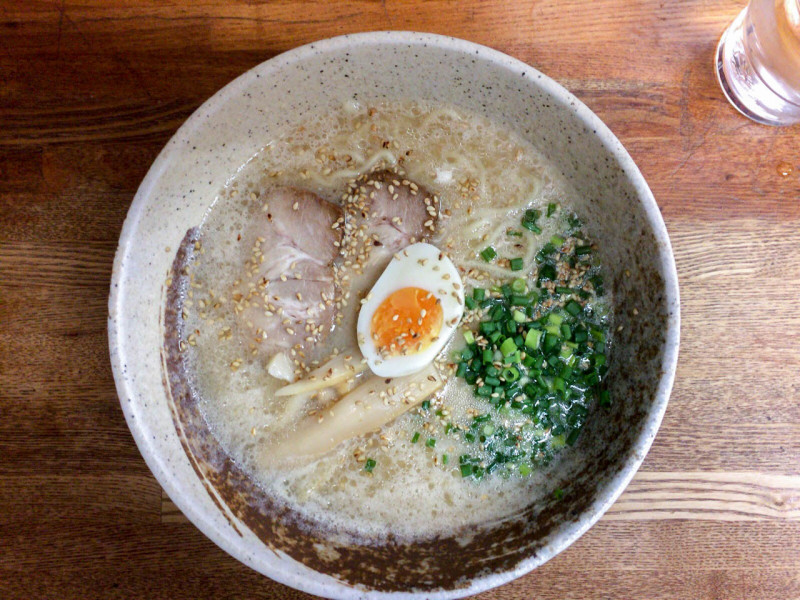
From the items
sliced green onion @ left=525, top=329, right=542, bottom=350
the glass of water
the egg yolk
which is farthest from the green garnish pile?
the glass of water

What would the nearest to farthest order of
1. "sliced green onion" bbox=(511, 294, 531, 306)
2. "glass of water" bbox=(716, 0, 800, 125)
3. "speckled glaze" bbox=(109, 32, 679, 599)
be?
1. "speckled glaze" bbox=(109, 32, 679, 599)
2. "glass of water" bbox=(716, 0, 800, 125)
3. "sliced green onion" bbox=(511, 294, 531, 306)

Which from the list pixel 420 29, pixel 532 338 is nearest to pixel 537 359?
pixel 532 338

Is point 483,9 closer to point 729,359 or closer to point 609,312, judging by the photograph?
point 609,312

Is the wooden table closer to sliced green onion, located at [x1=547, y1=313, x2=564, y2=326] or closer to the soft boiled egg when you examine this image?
sliced green onion, located at [x1=547, y1=313, x2=564, y2=326]

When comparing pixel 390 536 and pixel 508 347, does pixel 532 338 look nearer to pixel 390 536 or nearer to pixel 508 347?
pixel 508 347

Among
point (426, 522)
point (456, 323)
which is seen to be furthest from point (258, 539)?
point (456, 323)

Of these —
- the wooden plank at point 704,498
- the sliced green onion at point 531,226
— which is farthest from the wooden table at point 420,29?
the sliced green onion at point 531,226

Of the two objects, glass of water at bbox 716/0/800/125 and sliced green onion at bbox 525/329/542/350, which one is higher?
glass of water at bbox 716/0/800/125
